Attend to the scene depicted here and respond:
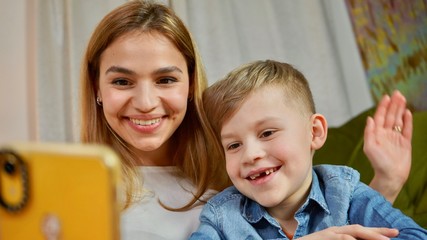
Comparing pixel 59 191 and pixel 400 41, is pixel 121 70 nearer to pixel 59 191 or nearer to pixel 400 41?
pixel 59 191

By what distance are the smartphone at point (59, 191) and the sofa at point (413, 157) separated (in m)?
1.26

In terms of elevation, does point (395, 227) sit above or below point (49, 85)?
below

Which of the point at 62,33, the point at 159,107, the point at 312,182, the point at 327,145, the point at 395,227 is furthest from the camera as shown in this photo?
the point at 62,33

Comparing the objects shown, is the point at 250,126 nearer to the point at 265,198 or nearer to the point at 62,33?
the point at 265,198

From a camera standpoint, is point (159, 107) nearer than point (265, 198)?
No

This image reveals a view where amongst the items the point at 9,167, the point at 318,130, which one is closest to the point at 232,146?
the point at 318,130

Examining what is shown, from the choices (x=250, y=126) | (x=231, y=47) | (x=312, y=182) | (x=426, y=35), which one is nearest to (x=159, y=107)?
(x=250, y=126)

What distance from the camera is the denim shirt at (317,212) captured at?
1118mm

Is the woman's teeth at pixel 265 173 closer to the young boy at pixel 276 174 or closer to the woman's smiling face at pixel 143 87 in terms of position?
the young boy at pixel 276 174

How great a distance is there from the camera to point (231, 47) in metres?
2.46

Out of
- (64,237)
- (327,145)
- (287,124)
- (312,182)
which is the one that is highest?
(64,237)

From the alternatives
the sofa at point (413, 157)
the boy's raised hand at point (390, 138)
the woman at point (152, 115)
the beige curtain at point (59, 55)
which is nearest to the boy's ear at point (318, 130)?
the boy's raised hand at point (390, 138)

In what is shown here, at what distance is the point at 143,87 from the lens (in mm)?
1298

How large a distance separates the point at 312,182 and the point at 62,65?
1.50 m
